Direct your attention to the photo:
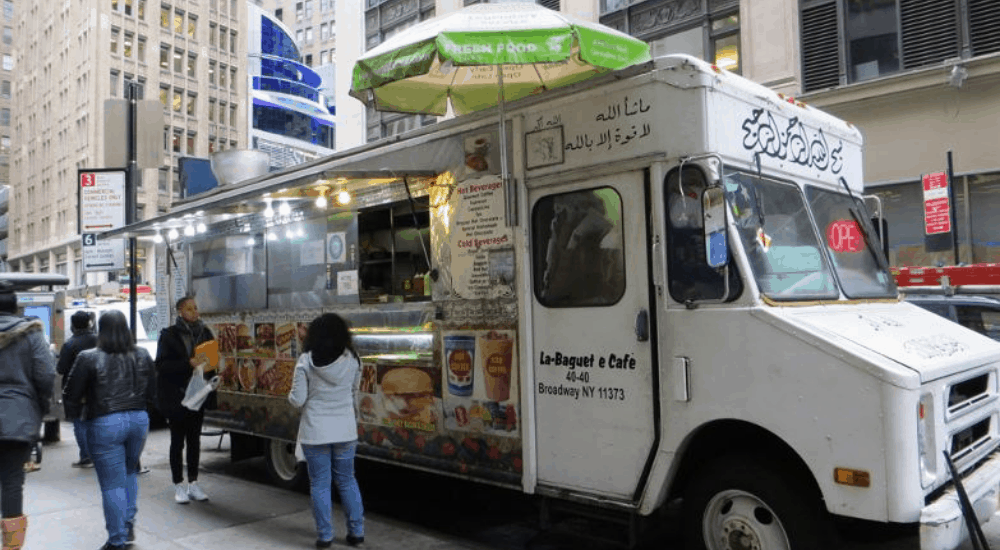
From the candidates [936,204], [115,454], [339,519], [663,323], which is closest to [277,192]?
[115,454]

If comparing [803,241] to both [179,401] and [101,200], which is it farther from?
[101,200]

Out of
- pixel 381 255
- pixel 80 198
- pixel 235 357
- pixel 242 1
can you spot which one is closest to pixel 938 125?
pixel 381 255

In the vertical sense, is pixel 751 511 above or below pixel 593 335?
below

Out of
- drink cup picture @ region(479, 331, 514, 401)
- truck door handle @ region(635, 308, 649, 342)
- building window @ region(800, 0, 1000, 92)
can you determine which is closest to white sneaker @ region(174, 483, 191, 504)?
drink cup picture @ region(479, 331, 514, 401)

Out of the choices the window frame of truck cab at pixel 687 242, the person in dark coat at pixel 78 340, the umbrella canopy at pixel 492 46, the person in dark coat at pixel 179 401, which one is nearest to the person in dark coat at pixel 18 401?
the person in dark coat at pixel 179 401

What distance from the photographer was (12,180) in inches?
2849

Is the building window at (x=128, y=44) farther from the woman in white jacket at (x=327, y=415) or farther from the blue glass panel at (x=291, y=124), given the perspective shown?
the woman in white jacket at (x=327, y=415)

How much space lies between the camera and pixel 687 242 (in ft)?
14.1

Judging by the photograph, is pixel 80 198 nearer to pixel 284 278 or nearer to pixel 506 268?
pixel 284 278

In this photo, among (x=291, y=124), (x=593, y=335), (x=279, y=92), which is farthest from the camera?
(x=291, y=124)

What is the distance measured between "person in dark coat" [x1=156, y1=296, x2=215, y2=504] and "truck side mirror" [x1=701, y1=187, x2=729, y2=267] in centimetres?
478

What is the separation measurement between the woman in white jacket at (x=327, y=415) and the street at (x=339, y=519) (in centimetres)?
30

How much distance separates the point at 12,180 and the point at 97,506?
Answer: 259 ft

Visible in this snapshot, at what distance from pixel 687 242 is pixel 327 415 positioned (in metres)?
2.73
